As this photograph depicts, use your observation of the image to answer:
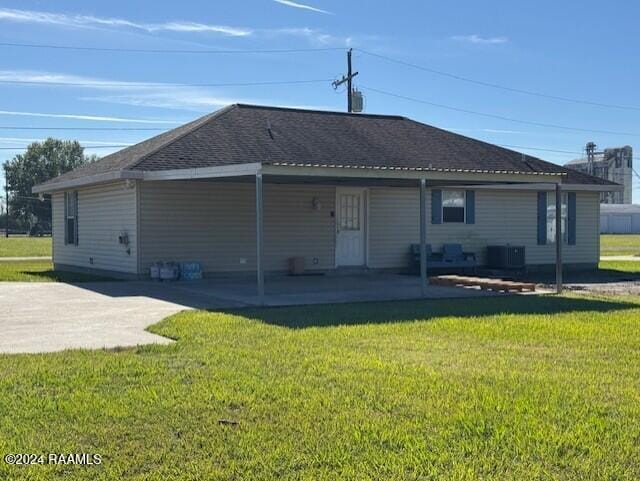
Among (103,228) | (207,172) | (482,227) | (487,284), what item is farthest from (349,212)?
(207,172)

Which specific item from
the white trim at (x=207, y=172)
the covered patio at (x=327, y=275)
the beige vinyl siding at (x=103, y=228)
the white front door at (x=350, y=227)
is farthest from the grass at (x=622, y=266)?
the beige vinyl siding at (x=103, y=228)

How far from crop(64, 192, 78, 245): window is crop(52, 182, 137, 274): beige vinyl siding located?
22cm

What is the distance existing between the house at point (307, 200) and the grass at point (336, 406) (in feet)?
20.1

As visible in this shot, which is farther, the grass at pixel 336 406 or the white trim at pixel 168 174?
the white trim at pixel 168 174

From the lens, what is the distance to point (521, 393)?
21.0 feet

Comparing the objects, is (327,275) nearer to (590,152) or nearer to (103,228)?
(103,228)

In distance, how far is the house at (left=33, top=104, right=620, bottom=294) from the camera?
1773 centimetres

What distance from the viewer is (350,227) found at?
20.6 meters

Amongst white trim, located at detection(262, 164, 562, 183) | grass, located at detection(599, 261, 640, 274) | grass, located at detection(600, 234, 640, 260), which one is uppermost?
white trim, located at detection(262, 164, 562, 183)

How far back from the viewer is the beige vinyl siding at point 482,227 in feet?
68.3

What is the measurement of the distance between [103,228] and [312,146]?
18.1ft

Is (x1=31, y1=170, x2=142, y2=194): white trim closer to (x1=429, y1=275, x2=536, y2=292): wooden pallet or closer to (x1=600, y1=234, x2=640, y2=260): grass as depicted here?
(x1=429, y1=275, x2=536, y2=292): wooden pallet

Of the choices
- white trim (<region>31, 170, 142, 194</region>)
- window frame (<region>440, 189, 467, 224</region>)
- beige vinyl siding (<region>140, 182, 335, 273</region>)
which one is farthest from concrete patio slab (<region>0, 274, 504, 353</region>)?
window frame (<region>440, 189, 467, 224</region>)

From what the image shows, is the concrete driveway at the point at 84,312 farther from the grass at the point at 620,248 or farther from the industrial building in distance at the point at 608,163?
the industrial building in distance at the point at 608,163
